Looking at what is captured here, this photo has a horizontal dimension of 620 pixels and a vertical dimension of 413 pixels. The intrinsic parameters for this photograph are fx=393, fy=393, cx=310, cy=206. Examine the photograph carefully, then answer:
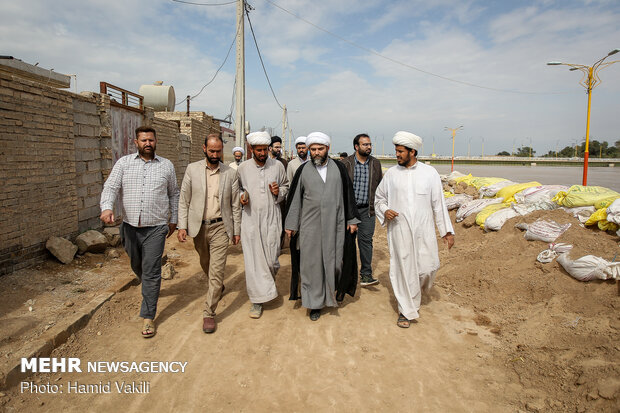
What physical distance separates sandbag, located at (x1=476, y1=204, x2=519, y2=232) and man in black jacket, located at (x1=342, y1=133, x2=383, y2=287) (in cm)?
319

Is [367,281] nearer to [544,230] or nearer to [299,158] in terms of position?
[299,158]

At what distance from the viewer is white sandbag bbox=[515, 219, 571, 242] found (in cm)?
542

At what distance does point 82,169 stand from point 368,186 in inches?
172

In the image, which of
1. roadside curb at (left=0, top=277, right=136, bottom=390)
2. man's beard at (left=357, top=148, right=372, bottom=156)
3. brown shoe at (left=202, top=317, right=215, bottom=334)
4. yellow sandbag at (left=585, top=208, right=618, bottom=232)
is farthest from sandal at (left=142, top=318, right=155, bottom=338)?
yellow sandbag at (left=585, top=208, right=618, bottom=232)

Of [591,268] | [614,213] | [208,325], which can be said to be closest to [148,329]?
[208,325]

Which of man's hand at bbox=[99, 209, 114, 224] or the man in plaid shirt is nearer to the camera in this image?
man's hand at bbox=[99, 209, 114, 224]

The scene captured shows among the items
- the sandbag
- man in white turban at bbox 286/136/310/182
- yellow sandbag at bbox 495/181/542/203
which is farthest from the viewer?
yellow sandbag at bbox 495/181/542/203

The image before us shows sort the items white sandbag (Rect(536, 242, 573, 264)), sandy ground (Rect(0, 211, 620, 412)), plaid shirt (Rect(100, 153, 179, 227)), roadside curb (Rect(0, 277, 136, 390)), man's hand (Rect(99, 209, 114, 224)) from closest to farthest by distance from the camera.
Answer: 1. sandy ground (Rect(0, 211, 620, 412))
2. roadside curb (Rect(0, 277, 136, 390))
3. man's hand (Rect(99, 209, 114, 224))
4. plaid shirt (Rect(100, 153, 179, 227))
5. white sandbag (Rect(536, 242, 573, 264))

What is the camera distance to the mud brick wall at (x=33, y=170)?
4477 mm

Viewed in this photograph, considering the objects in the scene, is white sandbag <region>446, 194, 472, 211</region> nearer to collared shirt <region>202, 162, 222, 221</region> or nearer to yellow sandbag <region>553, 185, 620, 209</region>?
yellow sandbag <region>553, 185, 620, 209</region>

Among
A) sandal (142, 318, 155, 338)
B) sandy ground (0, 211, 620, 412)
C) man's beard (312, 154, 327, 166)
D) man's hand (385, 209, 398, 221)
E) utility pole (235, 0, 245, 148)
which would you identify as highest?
utility pole (235, 0, 245, 148)

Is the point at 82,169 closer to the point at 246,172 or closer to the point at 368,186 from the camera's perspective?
the point at 246,172

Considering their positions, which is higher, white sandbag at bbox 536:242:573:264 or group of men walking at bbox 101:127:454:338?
group of men walking at bbox 101:127:454:338

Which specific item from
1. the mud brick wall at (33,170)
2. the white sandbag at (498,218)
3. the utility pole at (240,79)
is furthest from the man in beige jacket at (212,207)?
the utility pole at (240,79)
